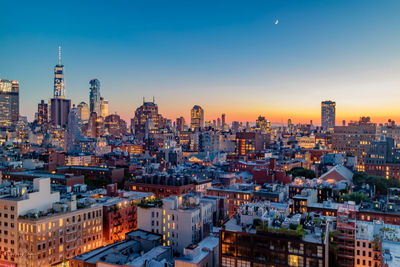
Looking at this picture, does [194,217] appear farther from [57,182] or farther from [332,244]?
Result: [57,182]

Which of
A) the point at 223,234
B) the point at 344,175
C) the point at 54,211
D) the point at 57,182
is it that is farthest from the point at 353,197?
the point at 57,182

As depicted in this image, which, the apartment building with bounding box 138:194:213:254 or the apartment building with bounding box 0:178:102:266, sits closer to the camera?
the apartment building with bounding box 0:178:102:266

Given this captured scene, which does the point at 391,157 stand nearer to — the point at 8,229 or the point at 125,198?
the point at 125,198

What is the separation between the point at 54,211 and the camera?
2908 inches

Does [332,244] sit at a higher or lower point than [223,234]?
lower

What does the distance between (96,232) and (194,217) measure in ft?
80.0

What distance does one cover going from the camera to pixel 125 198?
94.4 metres

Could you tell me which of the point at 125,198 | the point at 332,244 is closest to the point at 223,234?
the point at 332,244

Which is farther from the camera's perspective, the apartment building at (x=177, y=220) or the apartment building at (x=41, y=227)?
the apartment building at (x=177, y=220)

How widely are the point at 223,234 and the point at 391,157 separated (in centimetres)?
13765

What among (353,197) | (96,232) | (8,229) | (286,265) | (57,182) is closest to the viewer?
(286,265)

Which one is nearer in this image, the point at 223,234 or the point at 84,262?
the point at 223,234

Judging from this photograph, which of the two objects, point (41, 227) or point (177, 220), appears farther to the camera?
point (177, 220)

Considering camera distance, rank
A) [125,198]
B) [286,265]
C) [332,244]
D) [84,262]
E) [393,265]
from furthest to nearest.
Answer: [125,198] < [332,244] < [84,262] < [286,265] < [393,265]
